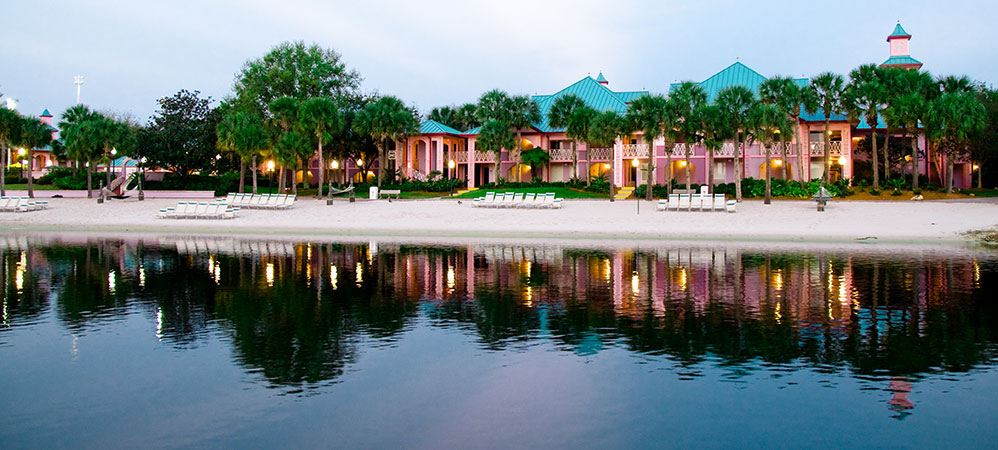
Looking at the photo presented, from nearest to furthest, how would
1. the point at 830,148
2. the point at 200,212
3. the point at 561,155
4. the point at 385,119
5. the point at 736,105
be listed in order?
1. the point at 200,212
2. the point at 736,105
3. the point at 830,148
4. the point at 385,119
5. the point at 561,155

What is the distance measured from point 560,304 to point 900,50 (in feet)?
201

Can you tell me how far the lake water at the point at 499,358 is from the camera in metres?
6.18

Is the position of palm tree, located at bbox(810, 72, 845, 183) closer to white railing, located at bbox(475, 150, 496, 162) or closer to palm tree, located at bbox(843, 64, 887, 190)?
palm tree, located at bbox(843, 64, 887, 190)

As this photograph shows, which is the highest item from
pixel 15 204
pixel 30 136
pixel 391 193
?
pixel 30 136

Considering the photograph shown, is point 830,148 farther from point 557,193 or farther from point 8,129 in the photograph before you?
point 8,129

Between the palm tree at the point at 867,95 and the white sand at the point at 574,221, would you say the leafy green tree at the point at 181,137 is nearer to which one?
the white sand at the point at 574,221

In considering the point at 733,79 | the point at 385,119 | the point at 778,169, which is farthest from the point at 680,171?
the point at 385,119

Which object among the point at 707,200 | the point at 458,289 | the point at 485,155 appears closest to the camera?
the point at 458,289

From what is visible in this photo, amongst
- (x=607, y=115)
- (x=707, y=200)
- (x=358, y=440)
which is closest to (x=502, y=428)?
(x=358, y=440)

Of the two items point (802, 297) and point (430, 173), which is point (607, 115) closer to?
point (430, 173)

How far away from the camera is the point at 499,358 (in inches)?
336

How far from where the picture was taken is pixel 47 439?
235 inches

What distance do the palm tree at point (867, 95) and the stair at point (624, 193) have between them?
42.0 ft

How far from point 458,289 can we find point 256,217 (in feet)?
77.1
